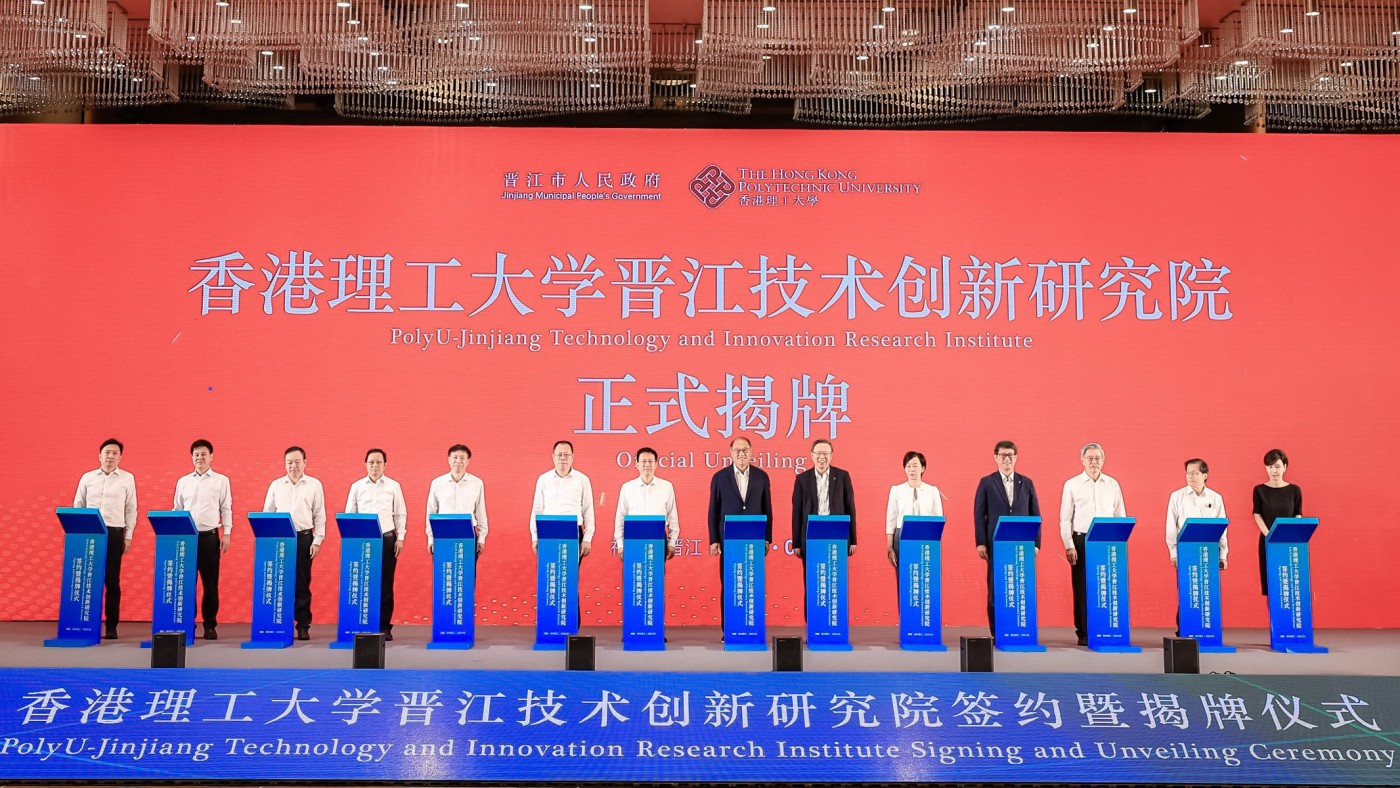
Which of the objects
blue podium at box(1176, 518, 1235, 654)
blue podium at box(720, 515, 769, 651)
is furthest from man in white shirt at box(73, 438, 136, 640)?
blue podium at box(1176, 518, 1235, 654)

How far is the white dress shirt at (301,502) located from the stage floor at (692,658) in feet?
2.00

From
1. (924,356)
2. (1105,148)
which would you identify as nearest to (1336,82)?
(1105,148)

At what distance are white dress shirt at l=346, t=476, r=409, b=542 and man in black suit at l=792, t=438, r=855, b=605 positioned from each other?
216 centimetres

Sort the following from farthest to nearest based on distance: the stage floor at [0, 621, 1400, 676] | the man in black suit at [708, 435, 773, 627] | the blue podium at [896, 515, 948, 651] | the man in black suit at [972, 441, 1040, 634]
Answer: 1. the man in black suit at [708, 435, 773, 627]
2. the man in black suit at [972, 441, 1040, 634]
3. the blue podium at [896, 515, 948, 651]
4. the stage floor at [0, 621, 1400, 676]

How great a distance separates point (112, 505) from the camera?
21.5ft

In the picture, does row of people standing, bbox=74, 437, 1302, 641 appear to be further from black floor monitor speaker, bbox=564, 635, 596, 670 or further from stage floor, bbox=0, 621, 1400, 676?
black floor monitor speaker, bbox=564, 635, 596, 670

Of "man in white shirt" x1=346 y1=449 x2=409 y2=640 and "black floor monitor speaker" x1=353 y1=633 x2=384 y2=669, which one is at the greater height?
"man in white shirt" x1=346 y1=449 x2=409 y2=640

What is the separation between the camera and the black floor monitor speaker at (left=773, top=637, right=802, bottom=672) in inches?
204

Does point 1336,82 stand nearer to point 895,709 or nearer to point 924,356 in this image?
point 924,356

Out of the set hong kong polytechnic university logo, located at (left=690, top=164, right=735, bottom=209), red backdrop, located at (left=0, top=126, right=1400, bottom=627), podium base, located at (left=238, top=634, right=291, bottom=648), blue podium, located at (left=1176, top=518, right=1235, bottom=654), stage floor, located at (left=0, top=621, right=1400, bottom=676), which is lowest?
stage floor, located at (left=0, top=621, right=1400, bottom=676)

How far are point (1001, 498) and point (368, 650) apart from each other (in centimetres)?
330

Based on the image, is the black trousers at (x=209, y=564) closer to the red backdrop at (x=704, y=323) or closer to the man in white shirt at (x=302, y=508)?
the man in white shirt at (x=302, y=508)

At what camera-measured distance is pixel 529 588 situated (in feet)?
24.4

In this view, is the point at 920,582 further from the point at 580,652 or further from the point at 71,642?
the point at 71,642
